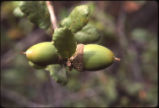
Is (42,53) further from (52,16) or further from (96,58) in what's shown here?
(52,16)

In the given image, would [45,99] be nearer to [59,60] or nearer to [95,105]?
[95,105]

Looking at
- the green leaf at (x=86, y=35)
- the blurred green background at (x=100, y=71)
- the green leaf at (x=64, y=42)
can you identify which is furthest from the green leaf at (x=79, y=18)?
the blurred green background at (x=100, y=71)

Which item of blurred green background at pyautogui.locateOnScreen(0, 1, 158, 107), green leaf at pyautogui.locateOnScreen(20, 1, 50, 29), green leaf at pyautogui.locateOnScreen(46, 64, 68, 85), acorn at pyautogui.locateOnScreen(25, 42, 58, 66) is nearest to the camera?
acorn at pyautogui.locateOnScreen(25, 42, 58, 66)

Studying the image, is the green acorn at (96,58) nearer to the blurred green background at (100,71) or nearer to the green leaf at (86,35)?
the green leaf at (86,35)

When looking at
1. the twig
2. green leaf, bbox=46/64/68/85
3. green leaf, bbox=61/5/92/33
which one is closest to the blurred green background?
the twig

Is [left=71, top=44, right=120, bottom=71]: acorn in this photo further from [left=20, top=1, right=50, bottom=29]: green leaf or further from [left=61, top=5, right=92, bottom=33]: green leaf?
[left=20, top=1, right=50, bottom=29]: green leaf

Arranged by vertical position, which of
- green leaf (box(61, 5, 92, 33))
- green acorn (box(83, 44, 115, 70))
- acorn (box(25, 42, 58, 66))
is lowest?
green acorn (box(83, 44, 115, 70))

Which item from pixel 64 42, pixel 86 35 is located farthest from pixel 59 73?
pixel 86 35
